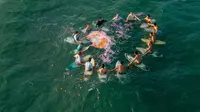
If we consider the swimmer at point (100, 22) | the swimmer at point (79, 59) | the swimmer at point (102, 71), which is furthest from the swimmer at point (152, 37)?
the swimmer at point (79, 59)

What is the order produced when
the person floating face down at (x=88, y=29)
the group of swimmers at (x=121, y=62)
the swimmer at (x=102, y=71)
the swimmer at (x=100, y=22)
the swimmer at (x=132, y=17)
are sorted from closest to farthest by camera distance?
the swimmer at (x=102, y=71), the group of swimmers at (x=121, y=62), the person floating face down at (x=88, y=29), the swimmer at (x=100, y=22), the swimmer at (x=132, y=17)

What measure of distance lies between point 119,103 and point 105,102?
127cm

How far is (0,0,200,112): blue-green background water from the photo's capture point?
2452cm

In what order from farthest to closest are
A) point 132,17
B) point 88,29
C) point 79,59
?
point 132,17, point 88,29, point 79,59

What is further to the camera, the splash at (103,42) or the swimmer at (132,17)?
the swimmer at (132,17)

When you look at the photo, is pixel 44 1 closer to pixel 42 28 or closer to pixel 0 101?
pixel 42 28

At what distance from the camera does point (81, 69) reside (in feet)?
91.1

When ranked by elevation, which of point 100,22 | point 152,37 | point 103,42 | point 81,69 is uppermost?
point 152,37

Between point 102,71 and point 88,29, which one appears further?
point 88,29

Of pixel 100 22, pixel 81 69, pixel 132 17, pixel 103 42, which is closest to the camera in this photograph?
pixel 81 69

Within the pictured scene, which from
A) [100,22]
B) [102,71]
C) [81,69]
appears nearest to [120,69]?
[102,71]

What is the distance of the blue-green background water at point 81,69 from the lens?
2452 cm

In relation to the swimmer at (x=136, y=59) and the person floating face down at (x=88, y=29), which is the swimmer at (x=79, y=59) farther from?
the person floating face down at (x=88, y=29)

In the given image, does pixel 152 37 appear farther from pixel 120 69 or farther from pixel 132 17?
pixel 120 69
